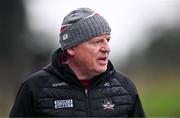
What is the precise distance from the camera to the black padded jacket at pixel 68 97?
5758 mm

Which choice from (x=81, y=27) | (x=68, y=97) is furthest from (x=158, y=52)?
(x=68, y=97)

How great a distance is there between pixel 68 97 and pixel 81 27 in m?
0.55

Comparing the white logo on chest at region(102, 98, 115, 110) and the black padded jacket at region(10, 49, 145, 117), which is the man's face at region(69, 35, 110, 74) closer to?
the black padded jacket at region(10, 49, 145, 117)

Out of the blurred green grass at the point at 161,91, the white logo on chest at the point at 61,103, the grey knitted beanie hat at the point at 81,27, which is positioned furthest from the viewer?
the blurred green grass at the point at 161,91

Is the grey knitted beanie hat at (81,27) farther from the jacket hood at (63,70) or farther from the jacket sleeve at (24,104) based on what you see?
the jacket sleeve at (24,104)

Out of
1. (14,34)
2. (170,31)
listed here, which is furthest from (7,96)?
(170,31)

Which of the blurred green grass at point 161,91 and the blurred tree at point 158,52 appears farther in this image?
the blurred tree at point 158,52

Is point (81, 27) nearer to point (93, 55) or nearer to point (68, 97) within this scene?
point (93, 55)

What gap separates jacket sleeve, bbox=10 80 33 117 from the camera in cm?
577

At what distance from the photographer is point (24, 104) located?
580 centimetres

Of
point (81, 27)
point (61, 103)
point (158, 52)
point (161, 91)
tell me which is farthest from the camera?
point (158, 52)

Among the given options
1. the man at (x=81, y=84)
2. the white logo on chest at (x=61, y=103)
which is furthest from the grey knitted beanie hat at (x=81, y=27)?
the white logo on chest at (x=61, y=103)

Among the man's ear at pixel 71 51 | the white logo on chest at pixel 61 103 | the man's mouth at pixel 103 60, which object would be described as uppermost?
the man's ear at pixel 71 51

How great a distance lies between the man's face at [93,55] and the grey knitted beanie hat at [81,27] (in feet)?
0.17
